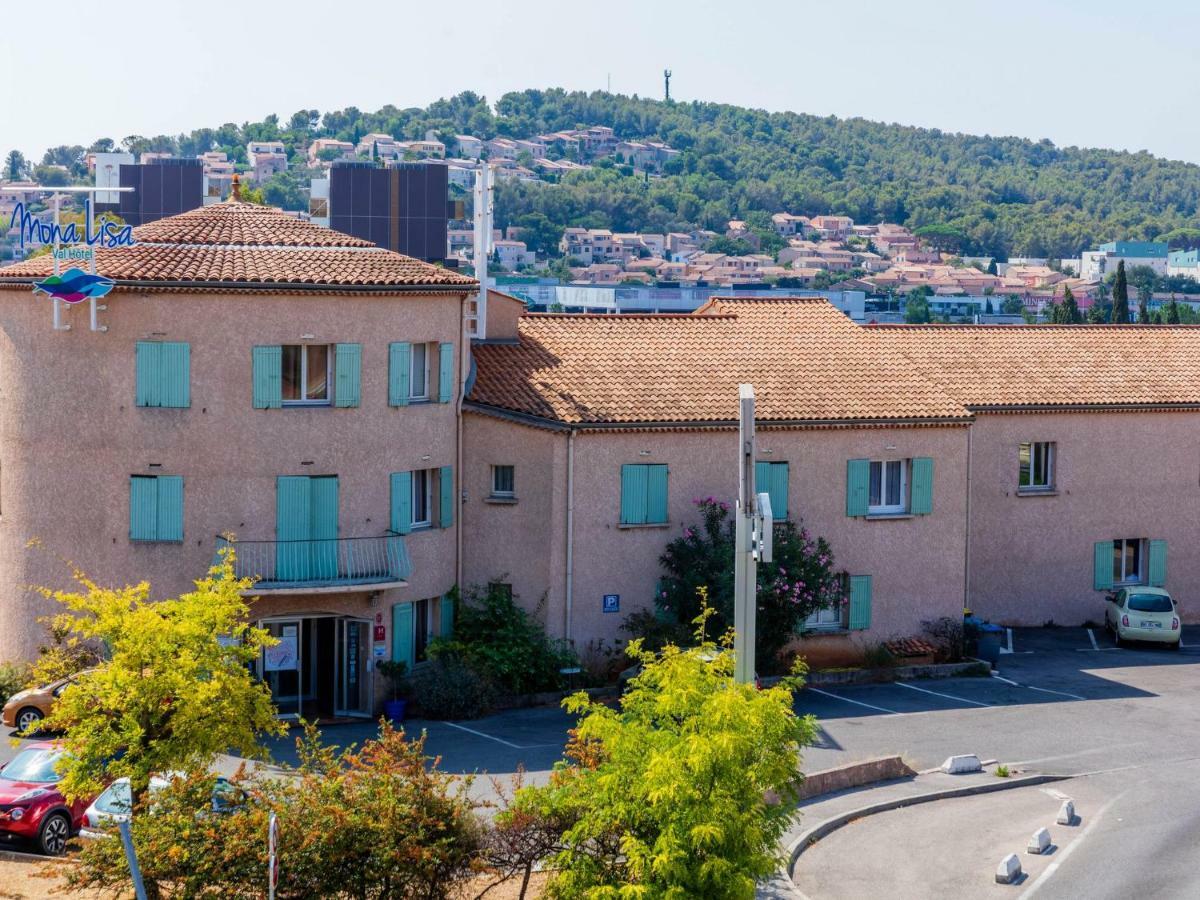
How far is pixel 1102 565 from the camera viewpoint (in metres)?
43.8

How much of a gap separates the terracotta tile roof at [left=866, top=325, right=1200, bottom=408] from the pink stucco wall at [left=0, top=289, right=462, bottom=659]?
14.5 metres

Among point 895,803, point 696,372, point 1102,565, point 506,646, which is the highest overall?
point 696,372

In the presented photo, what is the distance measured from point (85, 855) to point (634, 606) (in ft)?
58.6

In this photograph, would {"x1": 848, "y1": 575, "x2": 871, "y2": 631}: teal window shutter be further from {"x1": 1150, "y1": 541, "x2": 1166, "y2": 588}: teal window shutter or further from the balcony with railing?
the balcony with railing

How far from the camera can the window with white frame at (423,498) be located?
36.4m

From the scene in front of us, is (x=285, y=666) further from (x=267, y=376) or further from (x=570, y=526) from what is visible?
(x=570, y=526)

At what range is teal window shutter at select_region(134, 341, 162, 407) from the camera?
33.5 m

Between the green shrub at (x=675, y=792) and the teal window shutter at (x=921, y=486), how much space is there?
1840 centimetres

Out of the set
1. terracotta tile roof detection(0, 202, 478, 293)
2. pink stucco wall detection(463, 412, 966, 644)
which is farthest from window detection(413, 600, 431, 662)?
terracotta tile roof detection(0, 202, 478, 293)

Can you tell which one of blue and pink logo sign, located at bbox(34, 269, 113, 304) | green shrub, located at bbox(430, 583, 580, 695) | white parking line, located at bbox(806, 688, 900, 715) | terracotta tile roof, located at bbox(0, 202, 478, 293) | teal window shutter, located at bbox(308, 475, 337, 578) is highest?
terracotta tile roof, located at bbox(0, 202, 478, 293)

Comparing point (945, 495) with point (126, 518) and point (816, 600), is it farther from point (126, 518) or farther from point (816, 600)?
point (126, 518)

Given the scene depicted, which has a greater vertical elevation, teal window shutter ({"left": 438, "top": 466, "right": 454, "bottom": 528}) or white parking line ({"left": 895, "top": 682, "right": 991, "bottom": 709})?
teal window shutter ({"left": 438, "top": 466, "right": 454, "bottom": 528})

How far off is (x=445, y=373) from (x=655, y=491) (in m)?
4.87

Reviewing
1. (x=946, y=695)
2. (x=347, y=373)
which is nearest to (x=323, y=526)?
(x=347, y=373)
